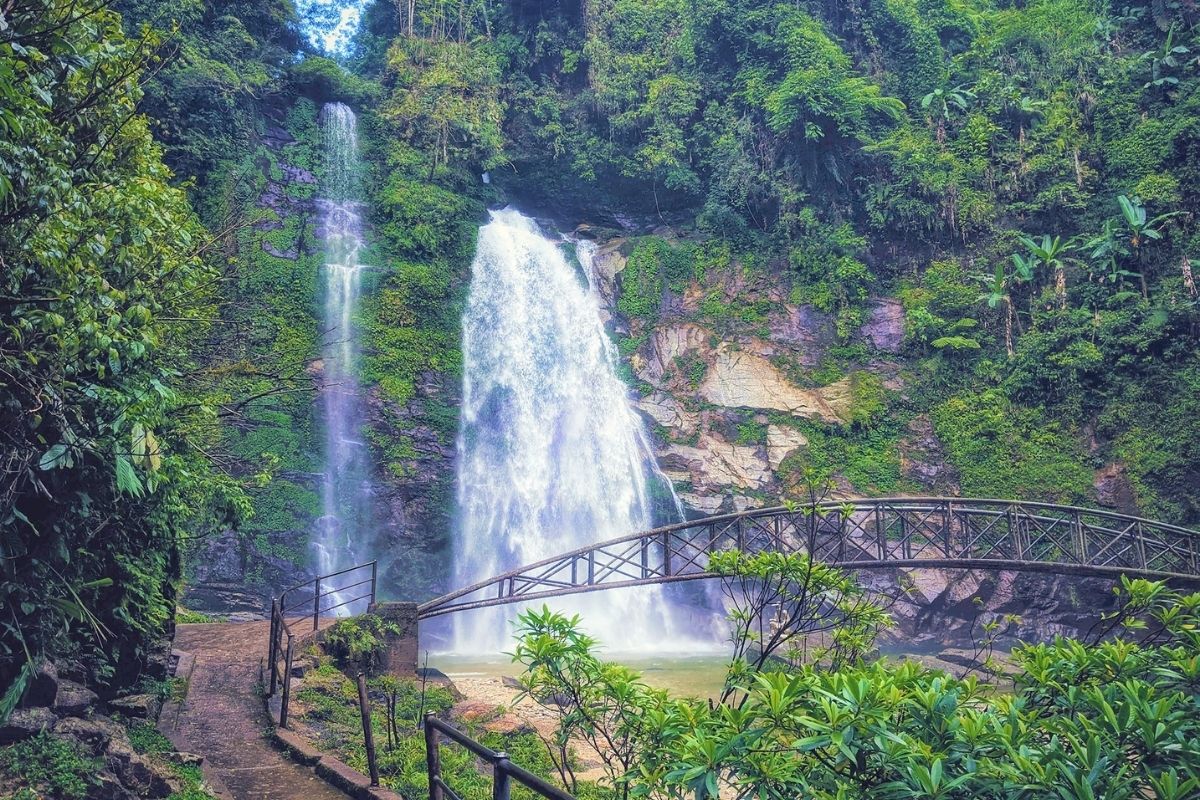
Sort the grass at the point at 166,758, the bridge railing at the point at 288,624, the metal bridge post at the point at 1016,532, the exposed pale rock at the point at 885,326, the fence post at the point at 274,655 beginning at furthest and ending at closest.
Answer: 1. the exposed pale rock at the point at 885,326
2. the metal bridge post at the point at 1016,532
3. the fence post at the point at 274,655
4. the bridge railing at the point at 288,624
5. the grass at the point at 166,758

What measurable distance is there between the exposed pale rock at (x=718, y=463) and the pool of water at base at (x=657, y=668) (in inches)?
183

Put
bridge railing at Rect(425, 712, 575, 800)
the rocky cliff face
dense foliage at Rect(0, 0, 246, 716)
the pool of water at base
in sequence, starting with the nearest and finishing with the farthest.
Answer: bridge railing at Rect(425, 712, 575, 800)
dense foliage at Rect(0, 0, 246, 716)
the pool of water at base
the rocky cliff face

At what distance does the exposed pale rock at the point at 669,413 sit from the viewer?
2134 centimetres

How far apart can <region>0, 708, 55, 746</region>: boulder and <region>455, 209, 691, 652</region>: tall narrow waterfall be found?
13.6 m

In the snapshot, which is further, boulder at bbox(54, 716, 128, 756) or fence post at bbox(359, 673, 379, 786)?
fence post at bbox(359, 673, 379, 786)

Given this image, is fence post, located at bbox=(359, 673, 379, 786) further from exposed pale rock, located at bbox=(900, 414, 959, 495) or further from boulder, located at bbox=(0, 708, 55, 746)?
exposed pale rock, located at bbox=(900, 414, 959, 495)

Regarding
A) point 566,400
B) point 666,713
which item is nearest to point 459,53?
point 566,400

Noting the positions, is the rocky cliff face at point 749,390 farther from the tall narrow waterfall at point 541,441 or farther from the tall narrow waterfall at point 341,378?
the tall narrow waterfall at point 341,378

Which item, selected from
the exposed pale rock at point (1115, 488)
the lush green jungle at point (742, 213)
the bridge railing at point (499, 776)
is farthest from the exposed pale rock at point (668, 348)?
the bridge railing at point (499, 776)

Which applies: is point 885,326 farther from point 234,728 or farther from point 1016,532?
point 234,728

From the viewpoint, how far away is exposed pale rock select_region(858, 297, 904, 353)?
2152 centimetres

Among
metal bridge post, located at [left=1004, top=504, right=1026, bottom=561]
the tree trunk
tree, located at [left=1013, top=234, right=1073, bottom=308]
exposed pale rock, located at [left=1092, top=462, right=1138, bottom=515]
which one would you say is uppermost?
tree, located at [left=1013, top=234, right=1073, bottom=308]

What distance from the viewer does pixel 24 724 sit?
5270 mm

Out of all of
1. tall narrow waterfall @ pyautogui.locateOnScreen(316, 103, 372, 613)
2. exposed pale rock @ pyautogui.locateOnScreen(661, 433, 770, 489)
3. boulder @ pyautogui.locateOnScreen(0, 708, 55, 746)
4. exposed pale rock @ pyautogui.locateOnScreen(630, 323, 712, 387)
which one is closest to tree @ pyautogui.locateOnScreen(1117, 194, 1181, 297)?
exposed pale rock @ pyautogui.locateOnScreen(661, 433, 770, 489)
